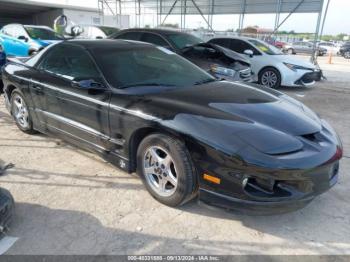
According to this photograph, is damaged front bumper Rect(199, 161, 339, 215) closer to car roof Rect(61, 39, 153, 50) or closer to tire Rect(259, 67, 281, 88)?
car roof Rect(61, 39, 153, 50)

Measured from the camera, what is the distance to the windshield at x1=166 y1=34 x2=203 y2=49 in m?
7.94

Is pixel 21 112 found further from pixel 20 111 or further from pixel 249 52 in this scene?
pixel 249 52

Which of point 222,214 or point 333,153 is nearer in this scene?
point 333,153

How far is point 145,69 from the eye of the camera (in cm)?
361

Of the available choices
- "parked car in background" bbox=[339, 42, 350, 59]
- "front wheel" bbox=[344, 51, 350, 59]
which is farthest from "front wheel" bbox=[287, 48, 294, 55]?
"front wheel" bbox=[344, 51, 350, 59]

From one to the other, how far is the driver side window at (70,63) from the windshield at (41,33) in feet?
27.0

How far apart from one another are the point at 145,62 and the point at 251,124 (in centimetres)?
159

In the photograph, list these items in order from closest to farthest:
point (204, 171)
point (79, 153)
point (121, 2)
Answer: point (204, 171), point (79, 153), point (121, 2)

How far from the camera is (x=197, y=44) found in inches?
322

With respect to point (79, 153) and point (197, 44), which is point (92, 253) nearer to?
point (79, 153)

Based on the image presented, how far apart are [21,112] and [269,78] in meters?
6.84

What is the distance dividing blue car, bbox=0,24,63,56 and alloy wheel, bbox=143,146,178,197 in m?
9.21

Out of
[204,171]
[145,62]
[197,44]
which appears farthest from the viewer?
[197,44]

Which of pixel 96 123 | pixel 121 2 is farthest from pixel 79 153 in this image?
pixel 121 2
